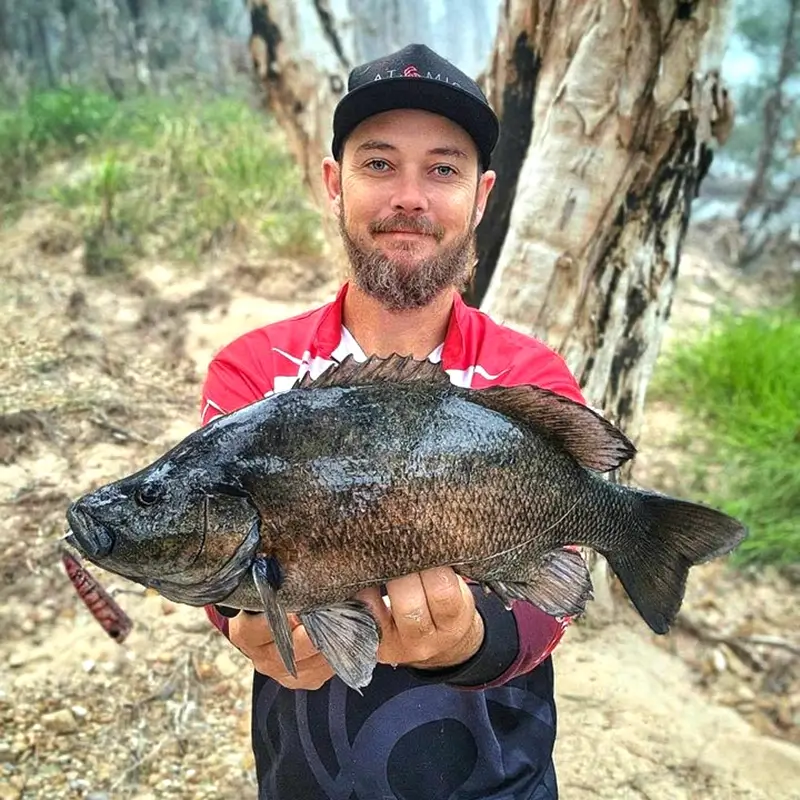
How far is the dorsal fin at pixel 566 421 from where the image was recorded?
1481 millimetres

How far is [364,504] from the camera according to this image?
135 centimetres

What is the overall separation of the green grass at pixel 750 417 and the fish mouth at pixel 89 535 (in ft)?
11.9

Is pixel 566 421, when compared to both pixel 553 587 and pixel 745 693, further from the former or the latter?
pixel 745 693

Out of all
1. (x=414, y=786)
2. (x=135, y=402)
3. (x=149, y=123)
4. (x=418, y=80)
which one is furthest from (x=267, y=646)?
(x=149, y=123)

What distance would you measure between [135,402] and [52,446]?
2.16 ft

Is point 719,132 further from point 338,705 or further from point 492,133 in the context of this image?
point 338,705

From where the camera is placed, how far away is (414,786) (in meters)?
1.78

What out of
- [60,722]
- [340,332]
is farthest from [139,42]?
[340,332]

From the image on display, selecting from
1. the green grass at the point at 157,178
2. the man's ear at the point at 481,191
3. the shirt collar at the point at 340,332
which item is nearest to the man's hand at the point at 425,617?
the shirt collar at the point at 340,332

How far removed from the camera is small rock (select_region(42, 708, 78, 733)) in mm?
2621

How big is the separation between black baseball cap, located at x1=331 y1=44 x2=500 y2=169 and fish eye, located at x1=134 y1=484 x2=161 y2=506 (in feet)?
3.49

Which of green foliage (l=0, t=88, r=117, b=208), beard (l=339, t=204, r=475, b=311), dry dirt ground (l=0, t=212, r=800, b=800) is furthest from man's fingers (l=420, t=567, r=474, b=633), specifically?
green foliage (l=0, t=88, r=117, b=208)

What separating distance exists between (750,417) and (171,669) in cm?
376

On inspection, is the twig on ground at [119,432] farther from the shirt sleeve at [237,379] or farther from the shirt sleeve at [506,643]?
the shirt sleeve at [506,643]
